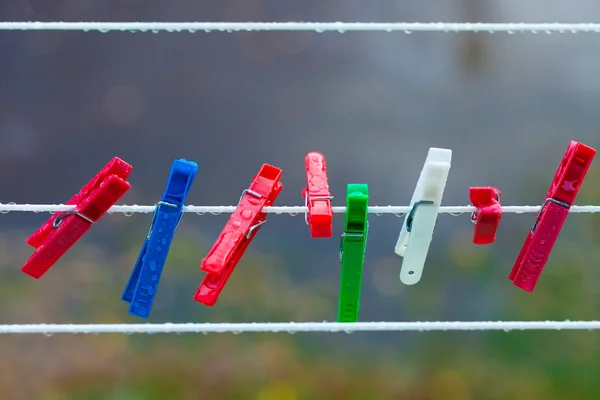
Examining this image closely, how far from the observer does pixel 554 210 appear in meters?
0.87

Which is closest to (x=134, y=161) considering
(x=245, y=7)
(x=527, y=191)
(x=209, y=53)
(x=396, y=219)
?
(x=209, y=53)

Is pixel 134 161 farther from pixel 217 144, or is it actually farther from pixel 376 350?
pixel 376 350

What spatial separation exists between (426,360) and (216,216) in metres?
0.87

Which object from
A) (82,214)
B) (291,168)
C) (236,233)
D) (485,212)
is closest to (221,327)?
(236,233)

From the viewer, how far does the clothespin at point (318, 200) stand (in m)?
0.81

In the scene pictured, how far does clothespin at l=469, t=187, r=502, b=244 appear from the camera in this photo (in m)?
0.86

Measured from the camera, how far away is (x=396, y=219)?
2041mm

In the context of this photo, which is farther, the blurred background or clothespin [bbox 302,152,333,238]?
the blurred background

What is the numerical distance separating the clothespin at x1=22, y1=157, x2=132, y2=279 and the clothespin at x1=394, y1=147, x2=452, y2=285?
409 mm

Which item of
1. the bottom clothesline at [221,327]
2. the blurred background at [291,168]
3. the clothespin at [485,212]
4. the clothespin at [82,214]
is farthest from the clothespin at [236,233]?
the blurred background at [291,168]

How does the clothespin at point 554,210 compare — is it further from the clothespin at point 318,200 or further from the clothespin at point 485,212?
the clothespin at point 318,200

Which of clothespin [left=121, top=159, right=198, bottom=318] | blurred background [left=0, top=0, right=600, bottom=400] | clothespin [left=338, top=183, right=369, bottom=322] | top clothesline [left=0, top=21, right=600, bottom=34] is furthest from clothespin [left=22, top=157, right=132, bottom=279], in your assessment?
blurred background [left=0, top=0, right=600, bottom=400]

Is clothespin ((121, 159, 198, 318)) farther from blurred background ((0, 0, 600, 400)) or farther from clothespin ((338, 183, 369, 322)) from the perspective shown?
blurred background ((0, 0, 600, 400))

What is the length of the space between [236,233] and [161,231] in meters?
0.11
